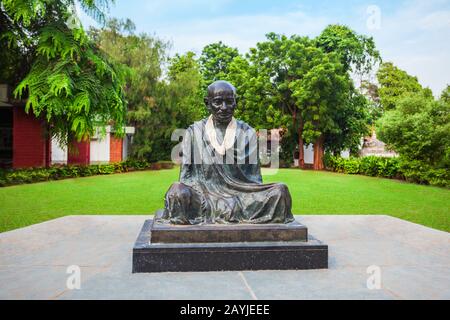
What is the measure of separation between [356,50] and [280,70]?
490cm

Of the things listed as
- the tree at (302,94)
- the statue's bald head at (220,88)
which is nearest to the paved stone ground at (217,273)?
the statue's bald head at (220,88)

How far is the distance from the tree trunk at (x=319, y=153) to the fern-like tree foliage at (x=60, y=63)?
637 inches

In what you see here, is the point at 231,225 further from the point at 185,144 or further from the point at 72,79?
the point at 72,79

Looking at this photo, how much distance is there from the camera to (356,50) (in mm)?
25484

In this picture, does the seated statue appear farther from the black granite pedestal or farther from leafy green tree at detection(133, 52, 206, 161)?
leafy green tree at detection(133, 52, 206, 161)

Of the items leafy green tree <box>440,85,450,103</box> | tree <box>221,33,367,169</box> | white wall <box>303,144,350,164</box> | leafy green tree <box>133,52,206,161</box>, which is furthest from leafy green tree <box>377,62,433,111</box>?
leafy green tree <box>133,52,206,161</box>

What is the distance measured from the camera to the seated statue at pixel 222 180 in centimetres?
445

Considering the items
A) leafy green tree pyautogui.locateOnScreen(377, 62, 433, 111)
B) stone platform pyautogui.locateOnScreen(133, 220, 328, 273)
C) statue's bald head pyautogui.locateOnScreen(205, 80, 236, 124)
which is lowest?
stone platform pyautogui.locateOnScreen(133, 220, 328, 273)

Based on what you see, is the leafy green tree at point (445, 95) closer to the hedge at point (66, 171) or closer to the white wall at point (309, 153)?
the white wall at point (309, 153)

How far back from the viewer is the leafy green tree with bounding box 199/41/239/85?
113 ft

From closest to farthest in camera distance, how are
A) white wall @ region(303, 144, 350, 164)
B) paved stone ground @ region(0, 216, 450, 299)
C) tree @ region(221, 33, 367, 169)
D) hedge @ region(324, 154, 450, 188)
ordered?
paved stone ground @ region(0, 216, 450, 299)
hedge @ region(324, 154, 450, 188)
tree @ region(221, 33, 367, 169)
white wall @ region(303, 144, 350, 164)

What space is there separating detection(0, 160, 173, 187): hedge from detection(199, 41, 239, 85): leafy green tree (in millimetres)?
12412

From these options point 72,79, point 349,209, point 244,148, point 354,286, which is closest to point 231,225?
point 244,148

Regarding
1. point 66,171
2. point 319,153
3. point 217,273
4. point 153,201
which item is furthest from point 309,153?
point 217,273
